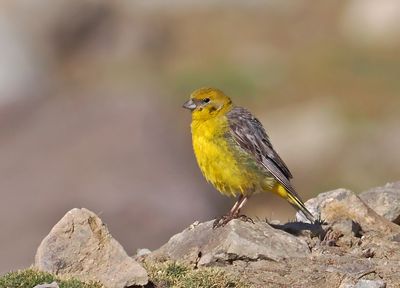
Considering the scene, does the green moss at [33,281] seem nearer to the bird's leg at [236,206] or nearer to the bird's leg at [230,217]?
the bird's leg at [230,217]

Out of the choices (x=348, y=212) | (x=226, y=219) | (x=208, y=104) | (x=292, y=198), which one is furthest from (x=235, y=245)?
(x=348, y=212)

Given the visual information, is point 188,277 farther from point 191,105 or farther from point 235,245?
point 191,105

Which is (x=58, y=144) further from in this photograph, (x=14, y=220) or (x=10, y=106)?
(x=10, y=106)

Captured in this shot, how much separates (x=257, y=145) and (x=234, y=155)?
29cm

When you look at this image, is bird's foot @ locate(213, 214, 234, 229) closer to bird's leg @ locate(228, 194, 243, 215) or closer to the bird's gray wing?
bird's leg @ locate(228, 194, 243, 215)

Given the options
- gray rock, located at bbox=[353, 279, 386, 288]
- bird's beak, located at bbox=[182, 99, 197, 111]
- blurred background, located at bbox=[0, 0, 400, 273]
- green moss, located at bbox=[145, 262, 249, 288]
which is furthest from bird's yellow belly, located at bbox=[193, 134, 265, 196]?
blurred background, located at bbox=[0, 0, 400, 273]

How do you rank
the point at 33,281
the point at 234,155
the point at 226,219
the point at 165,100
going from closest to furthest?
the point at 33,281 → the point at 226,219 → the point at 234,155 → the point at 165,100

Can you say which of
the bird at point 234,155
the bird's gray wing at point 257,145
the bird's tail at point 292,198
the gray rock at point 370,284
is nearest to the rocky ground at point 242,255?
the gray rock at point 370,284

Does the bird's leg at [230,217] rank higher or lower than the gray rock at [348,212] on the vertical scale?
higher

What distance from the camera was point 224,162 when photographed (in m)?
13.4

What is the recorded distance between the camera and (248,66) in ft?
142

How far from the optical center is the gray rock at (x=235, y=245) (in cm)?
1255

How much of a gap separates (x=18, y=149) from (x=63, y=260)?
16.9 metres

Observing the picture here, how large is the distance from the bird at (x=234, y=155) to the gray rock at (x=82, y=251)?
1.56 meters
